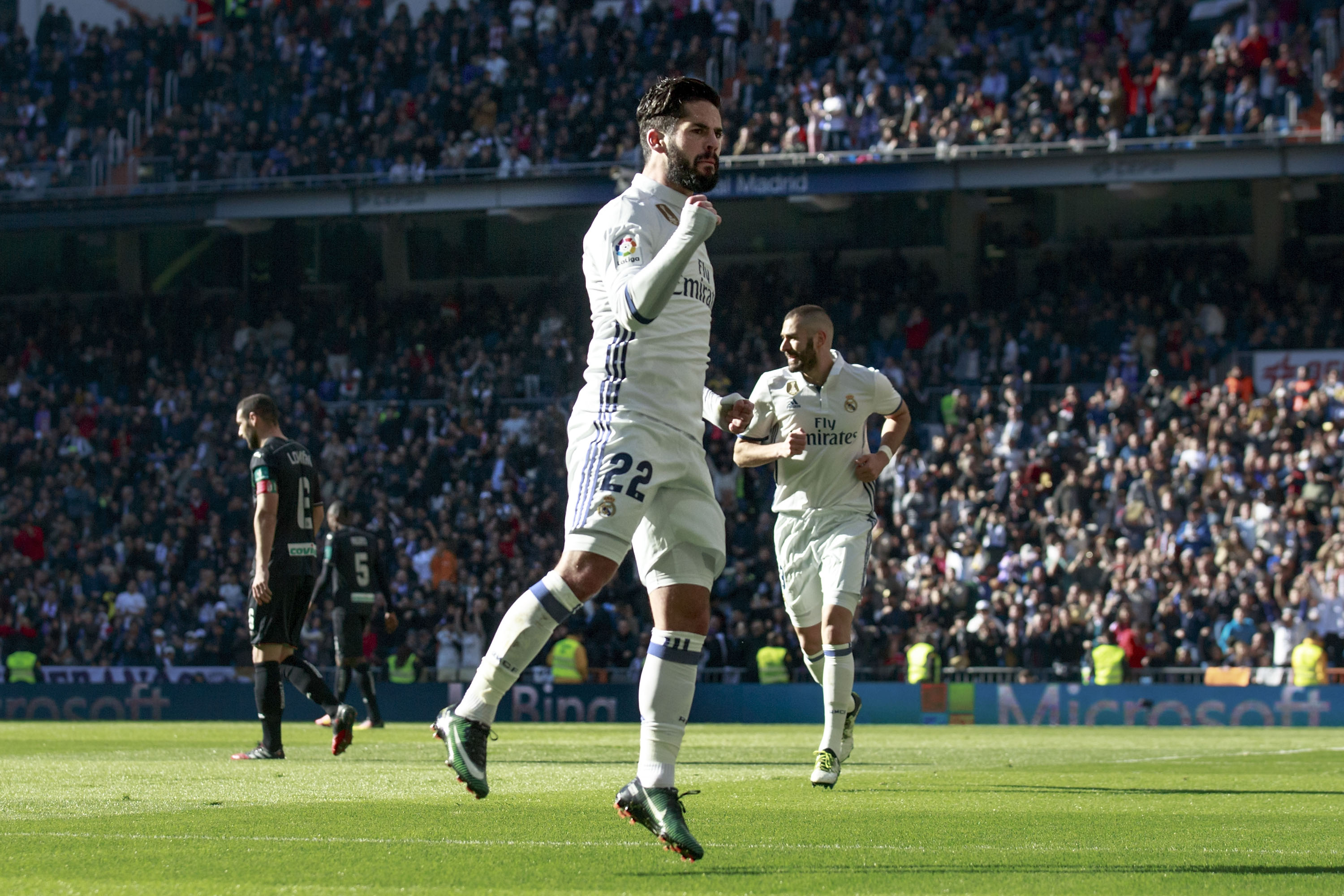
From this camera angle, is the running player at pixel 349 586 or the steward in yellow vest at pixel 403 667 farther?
the steward in yellow vest at pixel 403 667

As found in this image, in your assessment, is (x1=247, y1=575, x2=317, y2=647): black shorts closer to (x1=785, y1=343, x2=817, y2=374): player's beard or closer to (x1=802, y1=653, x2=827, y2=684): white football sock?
(x1=802, y1=653, x2=827, y2=684): white football sock

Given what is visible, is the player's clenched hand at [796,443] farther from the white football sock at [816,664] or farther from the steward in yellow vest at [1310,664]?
the steward in yellow vest at [1310,664]

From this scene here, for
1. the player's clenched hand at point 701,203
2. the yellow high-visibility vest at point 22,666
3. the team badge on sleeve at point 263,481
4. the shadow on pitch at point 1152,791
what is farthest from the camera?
the yellow high-visibility vest at point 22,666

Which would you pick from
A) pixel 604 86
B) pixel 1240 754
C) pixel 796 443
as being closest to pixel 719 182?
pixel 604 86

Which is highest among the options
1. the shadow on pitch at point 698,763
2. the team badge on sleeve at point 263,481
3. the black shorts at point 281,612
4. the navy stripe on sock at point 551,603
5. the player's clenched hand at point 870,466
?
the player's clenched hand at point 870,466

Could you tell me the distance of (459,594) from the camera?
87.7 ft

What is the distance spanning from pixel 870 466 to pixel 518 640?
14.2 ft

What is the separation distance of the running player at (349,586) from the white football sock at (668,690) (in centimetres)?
1055

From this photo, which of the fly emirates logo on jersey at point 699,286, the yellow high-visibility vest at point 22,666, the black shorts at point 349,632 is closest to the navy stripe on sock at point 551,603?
the fly emirates logo on jersey at point 699,286

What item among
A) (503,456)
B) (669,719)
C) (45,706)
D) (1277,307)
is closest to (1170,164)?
(1277,307)

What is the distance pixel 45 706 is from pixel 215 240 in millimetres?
15557

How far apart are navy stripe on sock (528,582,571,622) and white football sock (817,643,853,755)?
11.9 ft

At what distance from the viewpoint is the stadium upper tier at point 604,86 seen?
2917 centimetres

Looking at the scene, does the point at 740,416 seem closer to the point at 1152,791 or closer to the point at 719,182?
the point at 1152,791
